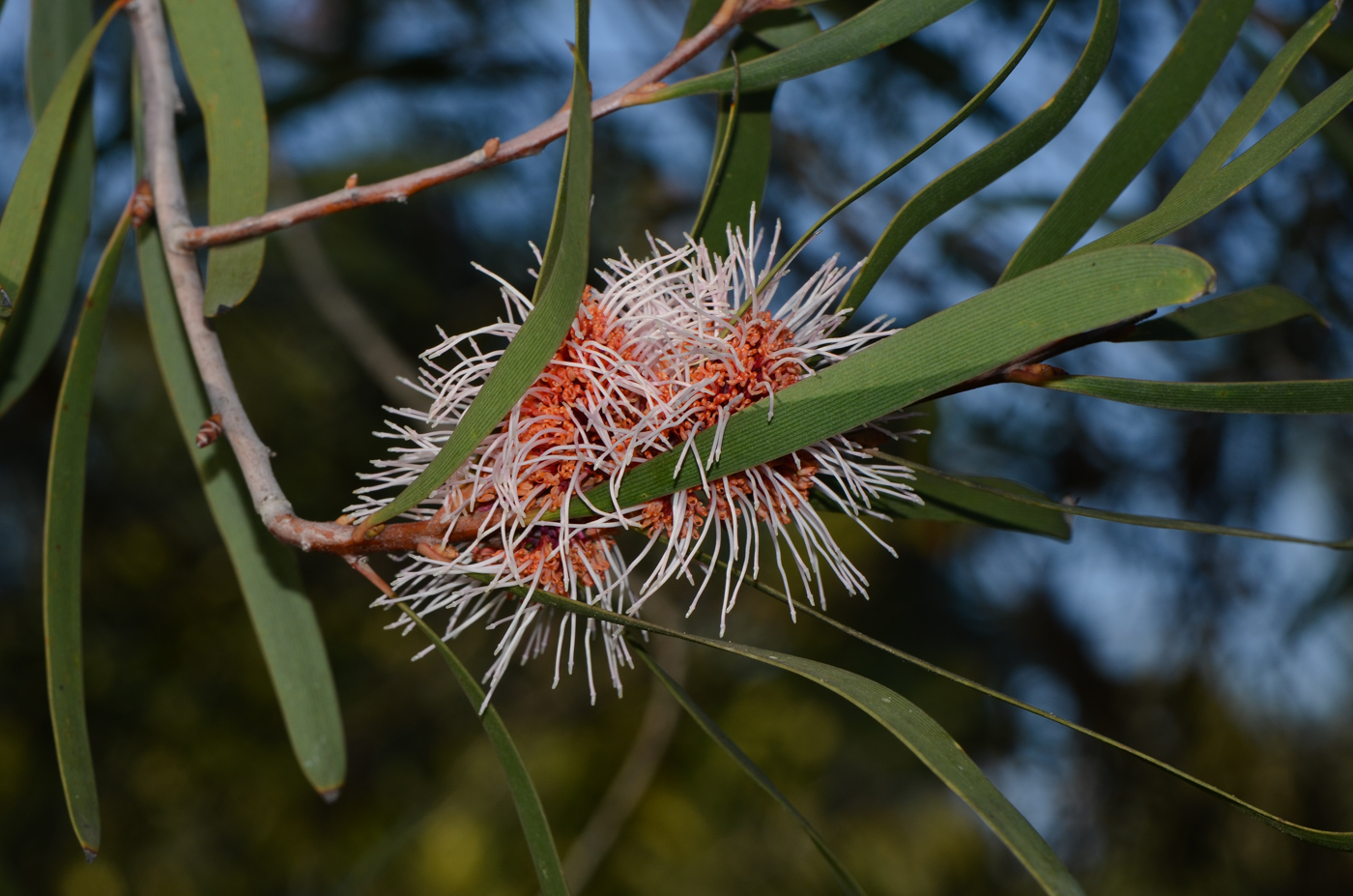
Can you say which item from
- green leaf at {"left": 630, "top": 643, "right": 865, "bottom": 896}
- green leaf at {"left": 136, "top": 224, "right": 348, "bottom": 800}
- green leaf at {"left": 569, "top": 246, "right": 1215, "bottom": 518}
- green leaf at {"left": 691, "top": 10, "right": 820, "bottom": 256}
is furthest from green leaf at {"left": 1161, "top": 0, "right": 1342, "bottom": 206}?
green leaf at {"left": 136, "top": 224, "right": 348, "bottom": 800}

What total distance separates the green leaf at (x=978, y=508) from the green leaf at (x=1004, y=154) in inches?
7.7

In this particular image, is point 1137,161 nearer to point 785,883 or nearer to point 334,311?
point 334,311

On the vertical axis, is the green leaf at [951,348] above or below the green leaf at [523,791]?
above

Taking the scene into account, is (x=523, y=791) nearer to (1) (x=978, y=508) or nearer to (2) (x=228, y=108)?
(1) (x=978, y=508)

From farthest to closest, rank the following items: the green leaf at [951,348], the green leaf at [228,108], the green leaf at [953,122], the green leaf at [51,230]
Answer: the green leaf at [51,230]
the green leaf at [228,108]
the green leaf at [953,122]
the green leaf at [951,348]

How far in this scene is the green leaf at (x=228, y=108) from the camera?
0.69 metres

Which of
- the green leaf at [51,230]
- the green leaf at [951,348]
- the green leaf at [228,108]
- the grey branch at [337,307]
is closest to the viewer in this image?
the green leaf at [951,348]

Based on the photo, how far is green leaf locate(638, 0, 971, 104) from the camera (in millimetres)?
571

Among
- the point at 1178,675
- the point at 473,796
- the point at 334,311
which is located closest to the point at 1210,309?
the point at 334,311

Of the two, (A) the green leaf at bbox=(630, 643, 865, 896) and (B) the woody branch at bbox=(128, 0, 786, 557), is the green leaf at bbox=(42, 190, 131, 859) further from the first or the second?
(A) the green leaf at bbox=(630, 643, 865, 896)

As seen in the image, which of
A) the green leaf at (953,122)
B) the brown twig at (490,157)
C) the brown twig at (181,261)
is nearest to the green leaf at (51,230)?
the brown twig at (181,261)

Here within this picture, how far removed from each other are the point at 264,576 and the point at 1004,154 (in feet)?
2.16

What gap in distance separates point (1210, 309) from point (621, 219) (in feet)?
5.59

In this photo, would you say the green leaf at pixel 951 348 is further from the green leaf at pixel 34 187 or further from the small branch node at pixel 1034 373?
the green leaf at pixel 34 187
